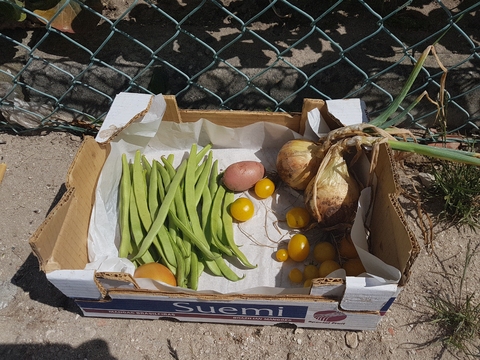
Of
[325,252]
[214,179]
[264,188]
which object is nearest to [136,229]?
[214,179]

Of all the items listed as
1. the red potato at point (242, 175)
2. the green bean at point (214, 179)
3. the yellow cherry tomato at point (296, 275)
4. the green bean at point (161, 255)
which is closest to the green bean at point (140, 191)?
the green bean at point (161, 255)

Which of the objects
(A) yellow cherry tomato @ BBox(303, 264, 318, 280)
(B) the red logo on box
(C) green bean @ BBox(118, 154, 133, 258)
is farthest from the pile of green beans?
(B) the red logo on box

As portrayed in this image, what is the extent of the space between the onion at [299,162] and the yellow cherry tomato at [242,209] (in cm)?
30

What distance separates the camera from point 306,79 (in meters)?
3.02

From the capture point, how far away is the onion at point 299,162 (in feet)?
8.53

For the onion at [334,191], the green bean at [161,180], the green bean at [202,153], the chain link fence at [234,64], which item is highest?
the chain link fence at [234,64]

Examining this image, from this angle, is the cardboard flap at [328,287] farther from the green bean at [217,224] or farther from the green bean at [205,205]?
the green bean at [205,205]

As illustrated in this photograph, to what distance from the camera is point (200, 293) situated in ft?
6.89

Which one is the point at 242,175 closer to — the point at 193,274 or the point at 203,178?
the point at 203,178

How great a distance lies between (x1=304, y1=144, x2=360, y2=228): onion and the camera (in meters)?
2.43

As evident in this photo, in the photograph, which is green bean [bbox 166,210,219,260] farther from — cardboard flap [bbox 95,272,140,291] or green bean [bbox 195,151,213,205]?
cardboard flap [bbox 95,272,140,291]

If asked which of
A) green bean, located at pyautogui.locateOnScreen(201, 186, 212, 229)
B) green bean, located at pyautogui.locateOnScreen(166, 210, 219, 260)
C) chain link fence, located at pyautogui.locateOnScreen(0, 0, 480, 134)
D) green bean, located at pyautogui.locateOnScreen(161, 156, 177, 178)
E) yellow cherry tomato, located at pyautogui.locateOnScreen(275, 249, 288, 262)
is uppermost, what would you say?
chain link fence, located at pyautogui.locateOnScreen(0, 0, 480, 134)

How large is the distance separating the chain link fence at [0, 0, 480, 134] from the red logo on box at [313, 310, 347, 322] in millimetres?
1618

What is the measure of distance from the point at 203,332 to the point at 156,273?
485 millimetres
